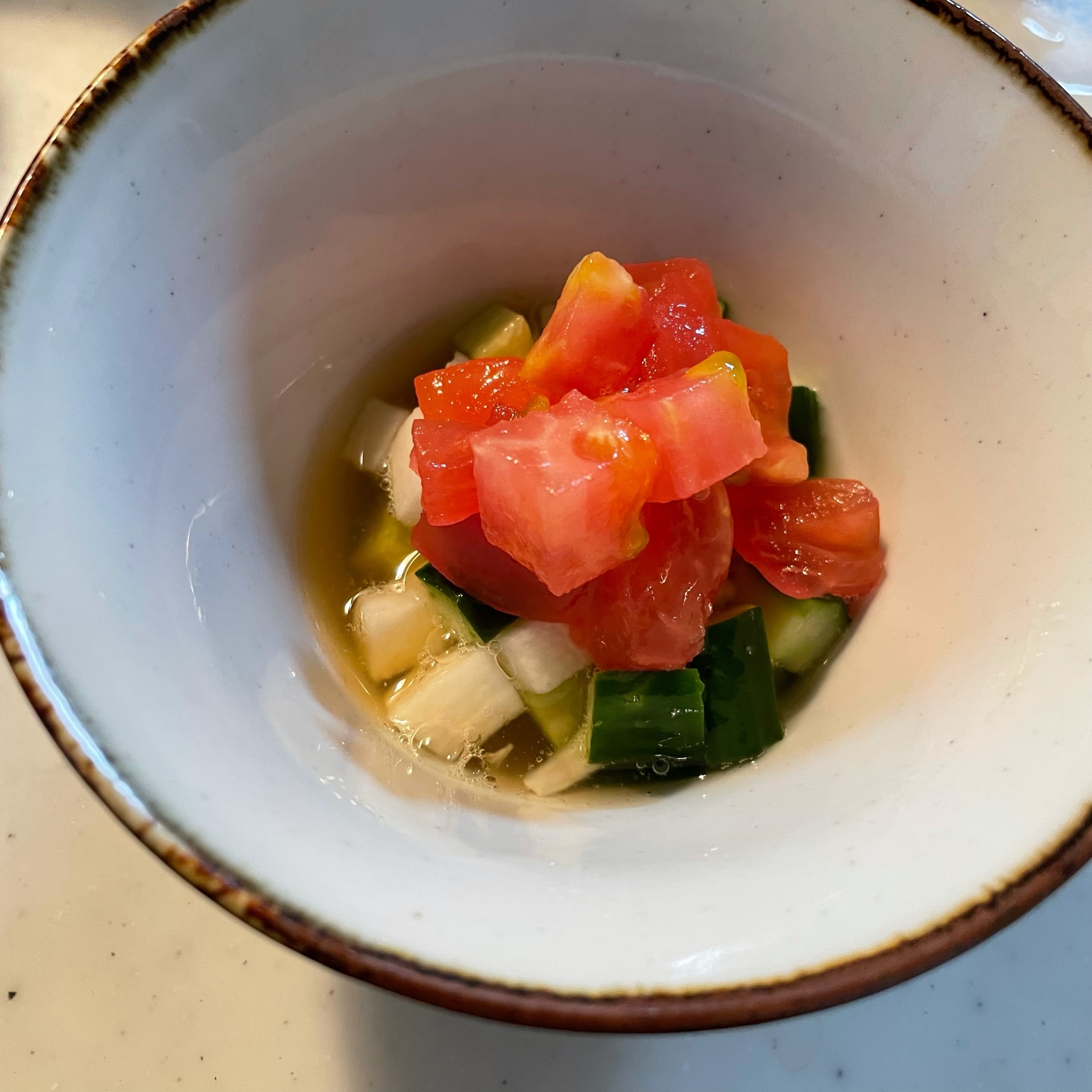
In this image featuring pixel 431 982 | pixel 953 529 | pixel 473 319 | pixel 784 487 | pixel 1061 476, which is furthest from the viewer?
pixel 473 319

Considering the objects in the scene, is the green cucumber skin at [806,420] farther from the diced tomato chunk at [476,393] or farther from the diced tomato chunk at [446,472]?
the diced tomato chunk at [446,472]

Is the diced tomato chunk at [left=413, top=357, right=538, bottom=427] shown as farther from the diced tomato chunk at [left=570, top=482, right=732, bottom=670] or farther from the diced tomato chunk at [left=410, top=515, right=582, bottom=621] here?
the diced tomato chunk at [left=570, top=482, right=732, bottom=670]

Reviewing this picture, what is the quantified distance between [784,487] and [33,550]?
35.8 inches

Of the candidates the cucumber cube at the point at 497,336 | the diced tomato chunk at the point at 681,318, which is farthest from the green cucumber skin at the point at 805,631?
the cucumber cube at the point at 497,336

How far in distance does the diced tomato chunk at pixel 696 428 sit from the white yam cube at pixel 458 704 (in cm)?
39

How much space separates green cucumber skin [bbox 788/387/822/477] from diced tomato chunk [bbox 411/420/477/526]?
541 millimetres

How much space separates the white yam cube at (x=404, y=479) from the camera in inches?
50.4

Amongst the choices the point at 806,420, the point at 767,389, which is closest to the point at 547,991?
the point at 767,389

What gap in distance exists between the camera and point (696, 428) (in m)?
0.96

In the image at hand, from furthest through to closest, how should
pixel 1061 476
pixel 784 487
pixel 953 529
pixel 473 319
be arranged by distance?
pixel 473 319
pixel 784 487
pixel 953 529
pixel 1061 476

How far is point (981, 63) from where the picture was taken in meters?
0.96

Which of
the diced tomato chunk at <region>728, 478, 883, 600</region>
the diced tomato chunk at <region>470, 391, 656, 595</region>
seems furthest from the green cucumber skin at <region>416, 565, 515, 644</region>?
the diced tomato chunk at <region>728, 478, 883, 600</region>

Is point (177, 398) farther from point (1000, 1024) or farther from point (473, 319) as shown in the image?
point (1000, 1024)

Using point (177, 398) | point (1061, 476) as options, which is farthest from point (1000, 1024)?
point (177, 398)
